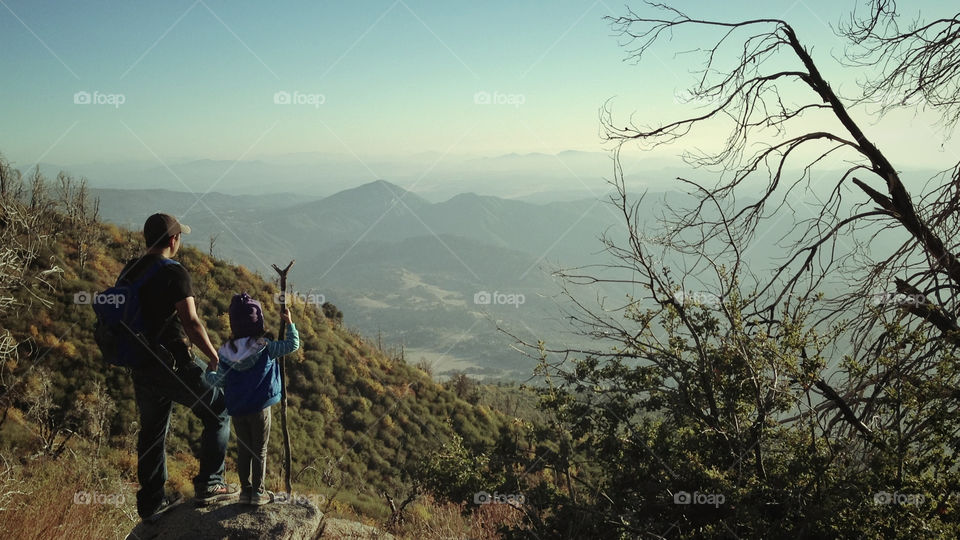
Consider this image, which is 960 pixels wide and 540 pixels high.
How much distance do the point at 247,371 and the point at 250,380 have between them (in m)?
0.08

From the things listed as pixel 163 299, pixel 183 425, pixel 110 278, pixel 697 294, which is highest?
pixel 110 278

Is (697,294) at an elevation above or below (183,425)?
above

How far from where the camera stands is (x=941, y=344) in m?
3.85

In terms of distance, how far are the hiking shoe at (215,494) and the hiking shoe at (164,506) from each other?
0.21m

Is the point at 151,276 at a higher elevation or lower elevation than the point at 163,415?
higher

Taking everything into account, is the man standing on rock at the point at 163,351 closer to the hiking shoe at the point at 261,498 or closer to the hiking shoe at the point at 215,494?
the hiking shoe at the point at 215,494

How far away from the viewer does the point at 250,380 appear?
4.32m

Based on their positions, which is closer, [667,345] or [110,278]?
[667,345]

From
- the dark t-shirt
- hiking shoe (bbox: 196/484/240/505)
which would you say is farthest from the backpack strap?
hiking shoe (bbox: 196/484/240/505)

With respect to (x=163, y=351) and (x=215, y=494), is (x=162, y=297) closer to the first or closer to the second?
(x=163, y=351)

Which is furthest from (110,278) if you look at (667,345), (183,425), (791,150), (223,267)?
(791,150)

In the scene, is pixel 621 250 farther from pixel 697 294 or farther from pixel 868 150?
pixel 868 150

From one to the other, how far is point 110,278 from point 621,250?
21253 millimetres

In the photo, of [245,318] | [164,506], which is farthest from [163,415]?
[245,318]
